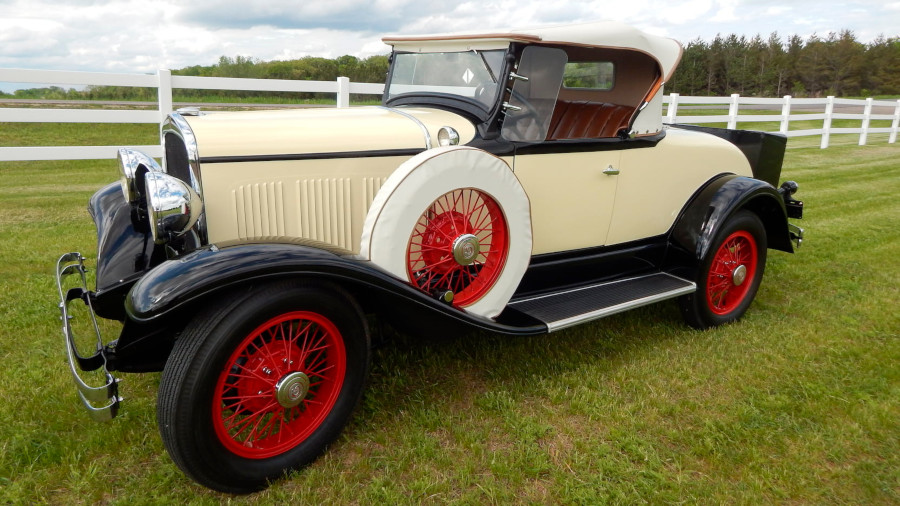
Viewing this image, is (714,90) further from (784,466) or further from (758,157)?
(784,466)

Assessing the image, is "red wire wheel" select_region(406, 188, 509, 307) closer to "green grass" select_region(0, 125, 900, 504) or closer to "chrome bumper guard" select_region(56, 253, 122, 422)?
"green grass" select_region(0, 125, 900, 504)

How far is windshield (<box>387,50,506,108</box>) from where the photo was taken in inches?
131

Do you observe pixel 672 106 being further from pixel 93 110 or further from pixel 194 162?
pixel 194 162

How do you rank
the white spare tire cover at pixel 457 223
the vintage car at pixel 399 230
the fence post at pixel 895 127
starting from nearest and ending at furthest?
the vintage car at pixel 399 230
the white spare tire cover at pixel 457 223
the fence post at pixel 895 127

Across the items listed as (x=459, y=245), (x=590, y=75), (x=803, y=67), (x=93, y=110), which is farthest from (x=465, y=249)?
(x=803, y=67)

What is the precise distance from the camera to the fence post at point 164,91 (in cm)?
745

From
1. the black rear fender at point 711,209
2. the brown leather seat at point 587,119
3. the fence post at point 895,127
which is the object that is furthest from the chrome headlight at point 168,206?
the fence post at point 895,127

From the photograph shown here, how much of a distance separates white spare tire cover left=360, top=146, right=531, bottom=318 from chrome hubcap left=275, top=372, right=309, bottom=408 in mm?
602

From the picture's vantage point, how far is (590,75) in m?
3.71

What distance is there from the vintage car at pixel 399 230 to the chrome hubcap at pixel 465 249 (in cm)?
1

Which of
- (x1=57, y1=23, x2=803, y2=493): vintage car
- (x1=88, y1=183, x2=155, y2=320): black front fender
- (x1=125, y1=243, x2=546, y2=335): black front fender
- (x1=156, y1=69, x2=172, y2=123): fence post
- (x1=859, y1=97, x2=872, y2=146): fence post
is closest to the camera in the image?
(x1=125, y1=243, x2=546, y2=335): black front fender

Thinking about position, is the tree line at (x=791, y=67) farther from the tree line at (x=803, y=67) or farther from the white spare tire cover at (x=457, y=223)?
the white spare tire cover at (x=457, y=223)

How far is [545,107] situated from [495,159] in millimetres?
704

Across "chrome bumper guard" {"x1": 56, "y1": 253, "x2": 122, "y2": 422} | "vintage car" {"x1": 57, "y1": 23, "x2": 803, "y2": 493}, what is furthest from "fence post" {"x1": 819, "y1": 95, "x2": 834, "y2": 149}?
"chrome bumper guard" {"x1": 56, "y1": 253, "x2": 122, "y2": 422}
